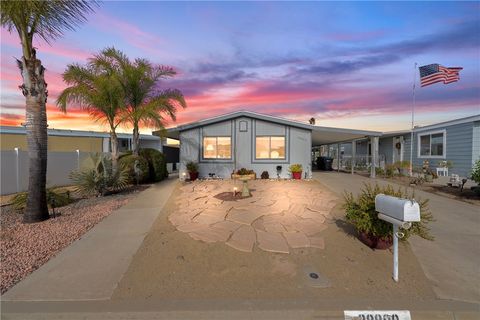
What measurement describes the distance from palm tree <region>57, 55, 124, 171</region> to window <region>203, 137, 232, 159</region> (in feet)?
14.6

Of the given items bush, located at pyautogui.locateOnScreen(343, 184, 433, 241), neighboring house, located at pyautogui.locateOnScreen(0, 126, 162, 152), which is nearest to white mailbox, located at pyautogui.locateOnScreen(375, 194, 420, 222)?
bush, located at pyautogui.locateOnScreen(343, 184, 433, 241)

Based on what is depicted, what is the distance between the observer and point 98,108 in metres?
11.5

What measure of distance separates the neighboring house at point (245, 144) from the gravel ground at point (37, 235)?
655cm

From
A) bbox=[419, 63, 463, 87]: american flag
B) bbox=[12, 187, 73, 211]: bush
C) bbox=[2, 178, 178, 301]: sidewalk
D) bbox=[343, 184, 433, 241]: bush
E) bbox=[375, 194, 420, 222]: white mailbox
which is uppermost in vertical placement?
bbox=[419, 63, 463, 87]: american flag

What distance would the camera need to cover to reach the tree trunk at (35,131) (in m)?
5.71

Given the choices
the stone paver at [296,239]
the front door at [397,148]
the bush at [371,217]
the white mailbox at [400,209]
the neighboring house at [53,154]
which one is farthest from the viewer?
the front door at [397,148]

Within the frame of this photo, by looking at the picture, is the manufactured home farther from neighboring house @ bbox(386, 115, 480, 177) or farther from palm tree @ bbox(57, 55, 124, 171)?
palm tree @ bbox(57, 55, 124, 171)

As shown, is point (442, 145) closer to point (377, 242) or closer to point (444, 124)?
point (444, 124)

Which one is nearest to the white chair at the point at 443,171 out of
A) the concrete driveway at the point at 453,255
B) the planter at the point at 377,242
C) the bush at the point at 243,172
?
the concrete driveway at the point at 453,255

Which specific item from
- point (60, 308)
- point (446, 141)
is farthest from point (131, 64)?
point (446, 141)

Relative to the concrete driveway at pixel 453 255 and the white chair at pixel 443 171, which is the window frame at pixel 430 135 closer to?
the white chair at pixel 443 171

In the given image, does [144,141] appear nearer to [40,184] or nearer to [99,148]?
[99,148]

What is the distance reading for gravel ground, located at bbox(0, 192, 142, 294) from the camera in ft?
12.4

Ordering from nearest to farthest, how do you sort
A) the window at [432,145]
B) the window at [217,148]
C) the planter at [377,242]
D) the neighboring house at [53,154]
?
the planter at [377,242]
the neighboring house at [53,154]
the window at [217,148]
the window at [432,145]
